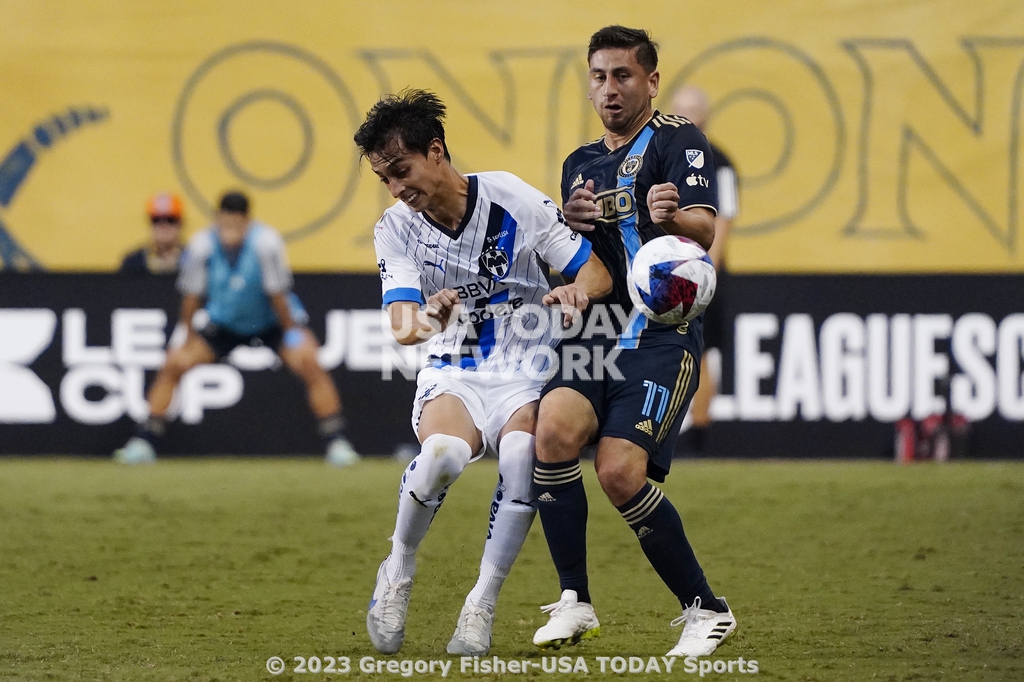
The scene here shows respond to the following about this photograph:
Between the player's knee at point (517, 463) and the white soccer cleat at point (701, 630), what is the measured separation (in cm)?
73

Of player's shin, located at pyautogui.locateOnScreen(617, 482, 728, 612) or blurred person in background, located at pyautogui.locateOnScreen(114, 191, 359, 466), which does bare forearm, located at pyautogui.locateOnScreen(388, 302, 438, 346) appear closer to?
player's shin, located at pyautogui.locateOnScreen(617, 482, 728, 612)

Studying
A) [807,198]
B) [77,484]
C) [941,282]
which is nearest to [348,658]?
[77,484]

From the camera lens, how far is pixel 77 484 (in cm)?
970

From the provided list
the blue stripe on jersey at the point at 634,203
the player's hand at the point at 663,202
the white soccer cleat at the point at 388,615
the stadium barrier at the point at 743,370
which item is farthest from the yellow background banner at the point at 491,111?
the player's hand at the point at 663,202

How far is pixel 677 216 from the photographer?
4922mm

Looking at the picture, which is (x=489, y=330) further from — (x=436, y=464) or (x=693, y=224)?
(x=693, y=224)

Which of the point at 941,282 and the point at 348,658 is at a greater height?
the point at 941,282

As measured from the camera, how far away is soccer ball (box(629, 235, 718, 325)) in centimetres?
485

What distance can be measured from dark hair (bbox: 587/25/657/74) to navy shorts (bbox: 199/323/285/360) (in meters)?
6.41

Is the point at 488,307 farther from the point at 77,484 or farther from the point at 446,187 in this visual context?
the point at 77,484

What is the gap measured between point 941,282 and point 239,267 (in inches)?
221

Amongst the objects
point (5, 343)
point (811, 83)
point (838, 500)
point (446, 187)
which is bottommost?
point (838, 500)

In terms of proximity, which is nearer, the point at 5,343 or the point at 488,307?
the point at 488,307

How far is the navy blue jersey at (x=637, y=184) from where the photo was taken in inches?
A: 198
